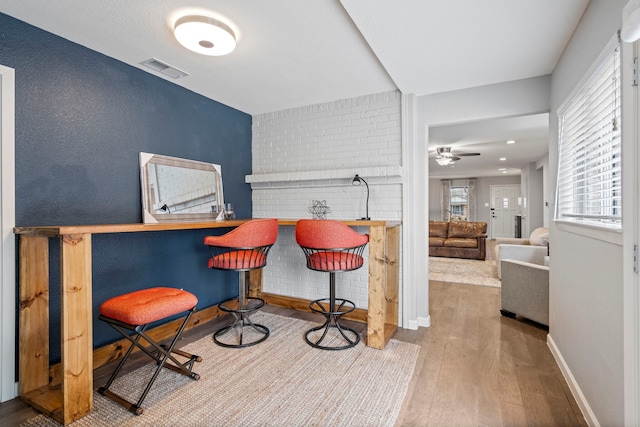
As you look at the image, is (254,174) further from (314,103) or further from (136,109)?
(136,109)

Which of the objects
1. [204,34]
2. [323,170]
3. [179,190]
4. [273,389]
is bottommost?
[273,389]

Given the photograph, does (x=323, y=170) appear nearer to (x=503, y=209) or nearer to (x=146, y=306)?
(x=146, y=306)

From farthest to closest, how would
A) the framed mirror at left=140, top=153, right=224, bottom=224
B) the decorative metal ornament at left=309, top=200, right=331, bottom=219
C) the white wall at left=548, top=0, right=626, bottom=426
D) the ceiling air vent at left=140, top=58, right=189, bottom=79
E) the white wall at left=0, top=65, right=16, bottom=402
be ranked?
the decorative metal ornament at left=309, top=200, right=331, bottom=219
the framed mirror at left=140, top=153, right=224, bottom=224
the ceiling air vent at left=140, top=58, right=189, bottom=79
the white wall at left=0, top=65, right=16, bottom=402
the white wall at left=548, top=0, right=626, bottom=426

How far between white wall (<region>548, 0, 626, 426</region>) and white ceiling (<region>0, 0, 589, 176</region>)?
0.73 feet

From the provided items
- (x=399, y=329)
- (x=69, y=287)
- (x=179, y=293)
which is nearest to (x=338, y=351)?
(x=399, y=329)

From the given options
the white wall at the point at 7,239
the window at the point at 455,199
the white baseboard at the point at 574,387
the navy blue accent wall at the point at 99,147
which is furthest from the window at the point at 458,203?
the white wall at the point at 7,239

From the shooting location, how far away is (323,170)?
11.1ft

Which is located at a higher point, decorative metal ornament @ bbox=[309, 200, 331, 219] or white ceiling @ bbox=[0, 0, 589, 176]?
white ceiling @ bbox=[0, 0, 589, 176]

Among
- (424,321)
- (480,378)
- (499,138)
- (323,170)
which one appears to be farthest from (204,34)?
(499,138)

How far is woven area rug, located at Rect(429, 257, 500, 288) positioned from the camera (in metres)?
4.84

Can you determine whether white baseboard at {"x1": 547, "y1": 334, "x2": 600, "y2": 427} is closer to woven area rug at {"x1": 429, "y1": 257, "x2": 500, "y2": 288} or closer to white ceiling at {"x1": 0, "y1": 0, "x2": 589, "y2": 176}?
white ceiling at {"x1": 0, "y1": 0, "x2": 589, "y2": 176}

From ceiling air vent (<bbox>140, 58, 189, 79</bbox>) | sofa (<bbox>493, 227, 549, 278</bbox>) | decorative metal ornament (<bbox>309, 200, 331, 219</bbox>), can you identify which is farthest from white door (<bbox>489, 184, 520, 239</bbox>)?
ceiling air vent (<bbox>140, 58, 189, 79</bbox>)

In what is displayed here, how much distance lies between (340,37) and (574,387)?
263 centimetres

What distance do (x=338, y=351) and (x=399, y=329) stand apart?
0.80 m
